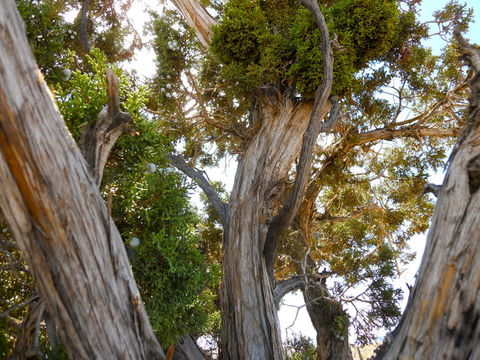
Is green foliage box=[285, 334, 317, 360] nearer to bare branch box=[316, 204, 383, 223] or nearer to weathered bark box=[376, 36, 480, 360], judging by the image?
bare branch box=[316, 204, 383, 223]

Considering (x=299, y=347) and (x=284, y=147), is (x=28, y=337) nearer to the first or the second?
(x=284, y=147)

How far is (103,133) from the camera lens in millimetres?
3256

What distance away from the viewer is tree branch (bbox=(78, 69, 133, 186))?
3088 millimetres

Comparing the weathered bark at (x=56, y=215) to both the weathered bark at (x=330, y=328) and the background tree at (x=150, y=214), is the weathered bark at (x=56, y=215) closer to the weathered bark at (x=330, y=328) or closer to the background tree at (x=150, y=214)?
the background tree at (x=150, y=214)

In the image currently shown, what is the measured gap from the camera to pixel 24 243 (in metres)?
2.40

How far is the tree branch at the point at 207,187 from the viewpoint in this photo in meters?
5.14

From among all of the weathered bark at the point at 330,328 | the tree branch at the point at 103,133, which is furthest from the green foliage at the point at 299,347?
the tree branch at the point at 103,133

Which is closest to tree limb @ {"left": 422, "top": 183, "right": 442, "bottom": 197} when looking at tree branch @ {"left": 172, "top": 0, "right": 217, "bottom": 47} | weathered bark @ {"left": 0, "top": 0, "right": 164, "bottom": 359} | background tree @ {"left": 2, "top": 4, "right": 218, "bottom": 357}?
background tree @ {"left": 2, "top": 4, "right": 218, "bottom": 357}

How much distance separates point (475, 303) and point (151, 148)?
3012 millimetres

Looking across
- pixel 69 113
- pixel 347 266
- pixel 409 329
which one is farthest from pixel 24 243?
pixel 347 266

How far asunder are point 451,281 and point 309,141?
2.24 metres

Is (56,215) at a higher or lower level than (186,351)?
higher

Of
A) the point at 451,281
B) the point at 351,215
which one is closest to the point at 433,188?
the point at 451,281

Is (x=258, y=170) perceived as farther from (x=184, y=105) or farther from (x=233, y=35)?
(x=184, y=105)
